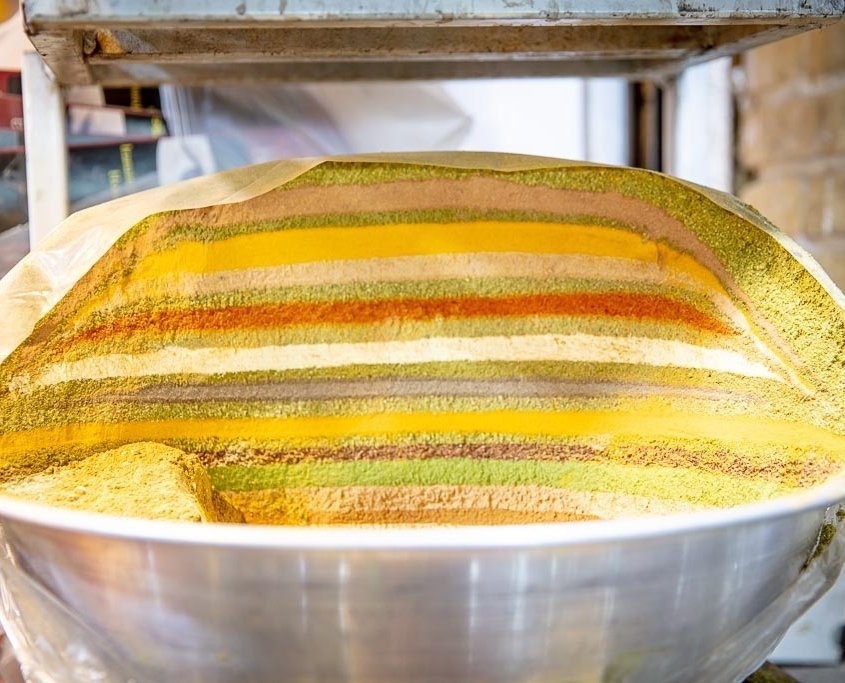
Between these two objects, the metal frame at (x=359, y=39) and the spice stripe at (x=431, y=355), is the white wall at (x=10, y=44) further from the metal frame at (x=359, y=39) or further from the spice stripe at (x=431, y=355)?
the spice stripe at (x=431, y=355)

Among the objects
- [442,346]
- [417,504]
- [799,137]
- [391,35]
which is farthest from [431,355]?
[799,137]

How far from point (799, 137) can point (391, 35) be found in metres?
0.69

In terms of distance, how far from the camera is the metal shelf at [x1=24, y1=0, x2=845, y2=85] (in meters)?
0.39

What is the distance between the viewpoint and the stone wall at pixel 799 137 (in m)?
0.96

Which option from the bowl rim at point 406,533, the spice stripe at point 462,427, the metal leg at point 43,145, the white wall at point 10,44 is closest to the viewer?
the bowl rim at point 406,533

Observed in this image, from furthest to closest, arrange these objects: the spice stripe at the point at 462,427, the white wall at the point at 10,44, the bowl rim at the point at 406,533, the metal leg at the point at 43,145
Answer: the white wall at the point at 10,44 < the metal leg at the point at 43,145 < the spice stripe at the point at 462,427 < the bowl rim at the point at 406,533

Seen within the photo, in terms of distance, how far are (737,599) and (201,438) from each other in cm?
38

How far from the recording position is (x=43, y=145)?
64 cm

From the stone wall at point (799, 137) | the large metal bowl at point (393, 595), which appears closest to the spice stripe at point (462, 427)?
the large metal bowl at point (393, 595)

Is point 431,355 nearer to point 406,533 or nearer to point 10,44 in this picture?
point 406,533

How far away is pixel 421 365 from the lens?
0.62m

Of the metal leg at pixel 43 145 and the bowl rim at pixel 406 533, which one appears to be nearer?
the bowl rim at pixel 406 533

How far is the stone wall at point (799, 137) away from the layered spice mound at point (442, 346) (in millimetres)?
531

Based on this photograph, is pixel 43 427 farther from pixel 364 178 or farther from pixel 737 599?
pixel 737 599
